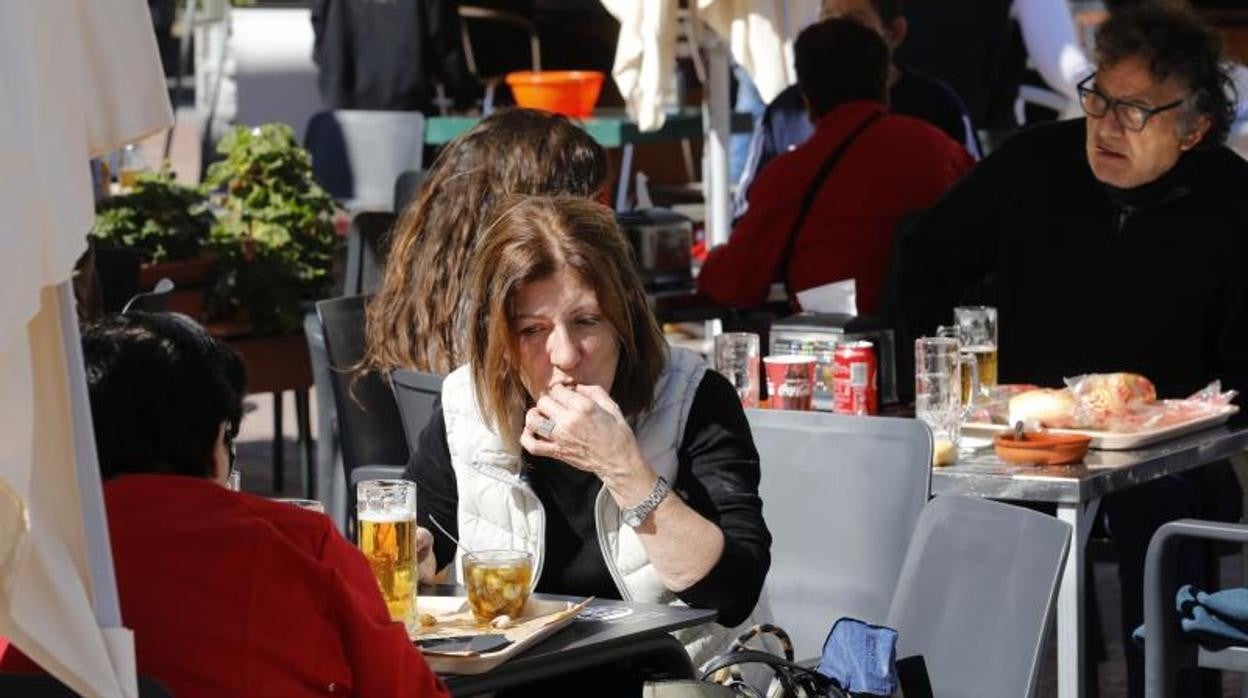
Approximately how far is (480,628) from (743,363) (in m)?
1.65

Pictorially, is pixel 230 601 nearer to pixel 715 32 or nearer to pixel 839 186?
pixel 839 186

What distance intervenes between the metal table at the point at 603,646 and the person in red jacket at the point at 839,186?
3.08 meters

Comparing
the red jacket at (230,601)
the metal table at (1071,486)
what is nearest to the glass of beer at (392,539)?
the red jacket at (230,601)

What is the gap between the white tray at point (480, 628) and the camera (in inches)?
115

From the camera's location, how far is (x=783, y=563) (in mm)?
4020

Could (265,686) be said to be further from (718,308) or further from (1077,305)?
(718,308)

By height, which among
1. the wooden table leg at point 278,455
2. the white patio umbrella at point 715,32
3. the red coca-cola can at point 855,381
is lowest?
the wooden table leg at point 278,455

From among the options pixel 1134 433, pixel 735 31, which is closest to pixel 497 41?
pixel 735 31

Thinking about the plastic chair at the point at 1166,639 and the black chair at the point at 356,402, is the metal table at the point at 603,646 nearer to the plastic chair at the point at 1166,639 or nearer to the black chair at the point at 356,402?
the plastic chair at the point at 1166,639

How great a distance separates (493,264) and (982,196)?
2182mm

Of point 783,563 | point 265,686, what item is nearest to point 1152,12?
point 783,563

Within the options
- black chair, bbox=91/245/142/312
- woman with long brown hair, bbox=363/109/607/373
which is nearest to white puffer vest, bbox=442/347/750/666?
woman with long brown hair, bbox=363/109/607/373

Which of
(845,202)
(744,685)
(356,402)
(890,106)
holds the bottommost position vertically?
(744,685)

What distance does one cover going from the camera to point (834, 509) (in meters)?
3.91
